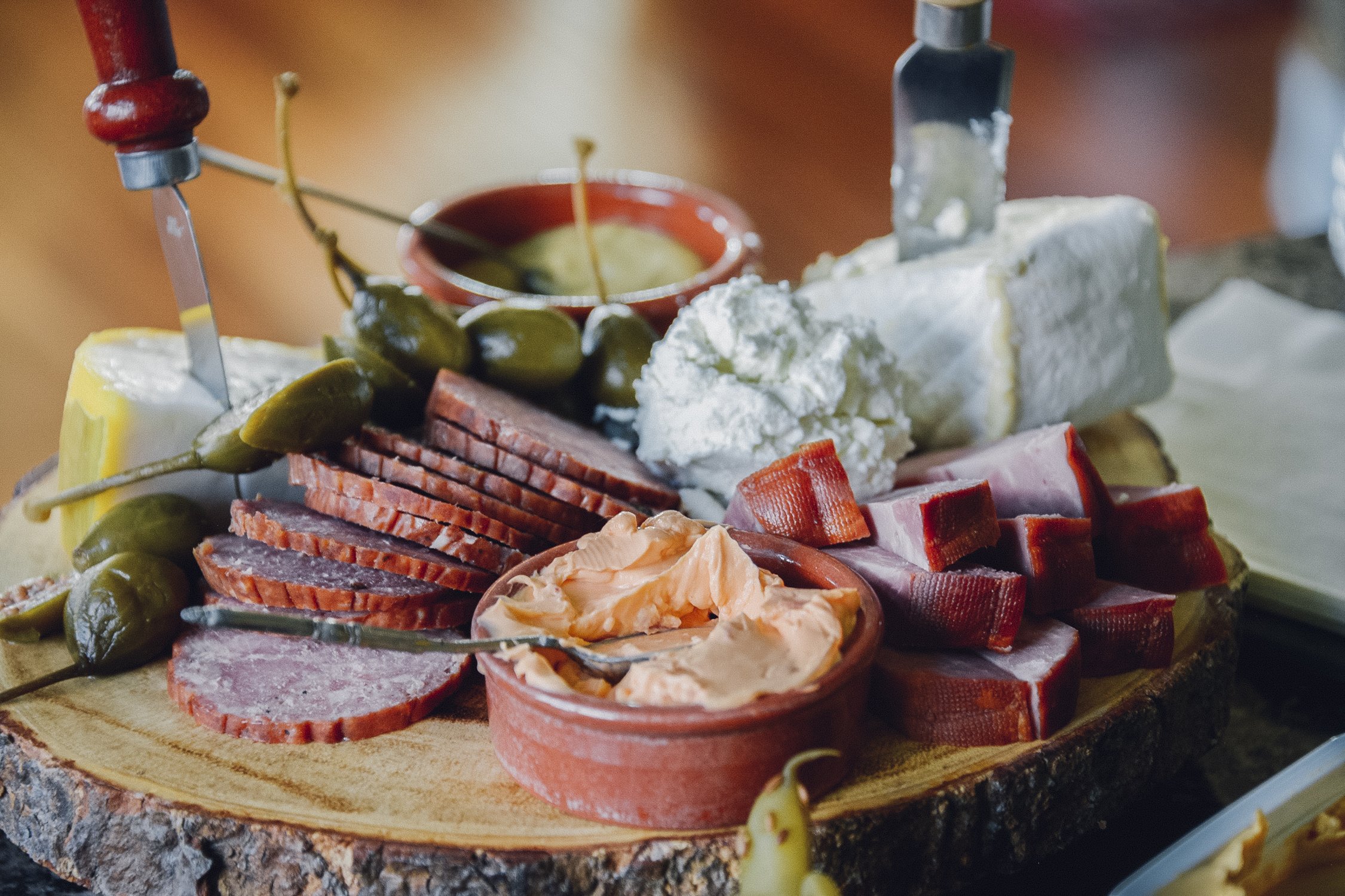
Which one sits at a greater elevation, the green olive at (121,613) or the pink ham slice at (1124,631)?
the green olive at (121,613)

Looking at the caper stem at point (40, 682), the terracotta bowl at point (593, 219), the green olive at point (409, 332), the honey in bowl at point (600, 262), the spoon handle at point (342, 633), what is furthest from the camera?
the honey in bowl at point (600, 262)

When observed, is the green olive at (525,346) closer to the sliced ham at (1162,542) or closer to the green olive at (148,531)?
the green olive at (148,531)

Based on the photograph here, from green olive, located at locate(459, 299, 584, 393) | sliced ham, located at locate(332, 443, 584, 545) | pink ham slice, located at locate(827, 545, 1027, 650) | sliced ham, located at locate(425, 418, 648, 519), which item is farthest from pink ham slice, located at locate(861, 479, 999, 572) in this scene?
green olive, located at locate(459, 299, 584, 393)

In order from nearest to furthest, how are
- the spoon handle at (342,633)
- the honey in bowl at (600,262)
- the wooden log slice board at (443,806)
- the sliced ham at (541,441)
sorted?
the spoon handle at (342,633) < the wooden log slice board at (443,806) < the sliced ham at (541,441) < the honey in bowl at (600,262)

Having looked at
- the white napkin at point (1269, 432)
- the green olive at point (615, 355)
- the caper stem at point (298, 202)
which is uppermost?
the caper stem at point (298, 202)

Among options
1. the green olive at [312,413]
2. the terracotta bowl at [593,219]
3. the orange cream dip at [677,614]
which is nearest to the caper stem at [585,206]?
the terracotta bowl at [593,219]

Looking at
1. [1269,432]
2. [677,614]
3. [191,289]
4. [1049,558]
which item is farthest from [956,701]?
[1269,432]

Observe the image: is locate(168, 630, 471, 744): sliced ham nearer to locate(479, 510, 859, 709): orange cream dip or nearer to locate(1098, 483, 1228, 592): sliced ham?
locate(479, 510, 859, 709): orange cream dip

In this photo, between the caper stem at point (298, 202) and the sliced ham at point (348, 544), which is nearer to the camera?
the sliced ham at point (348, 544)
